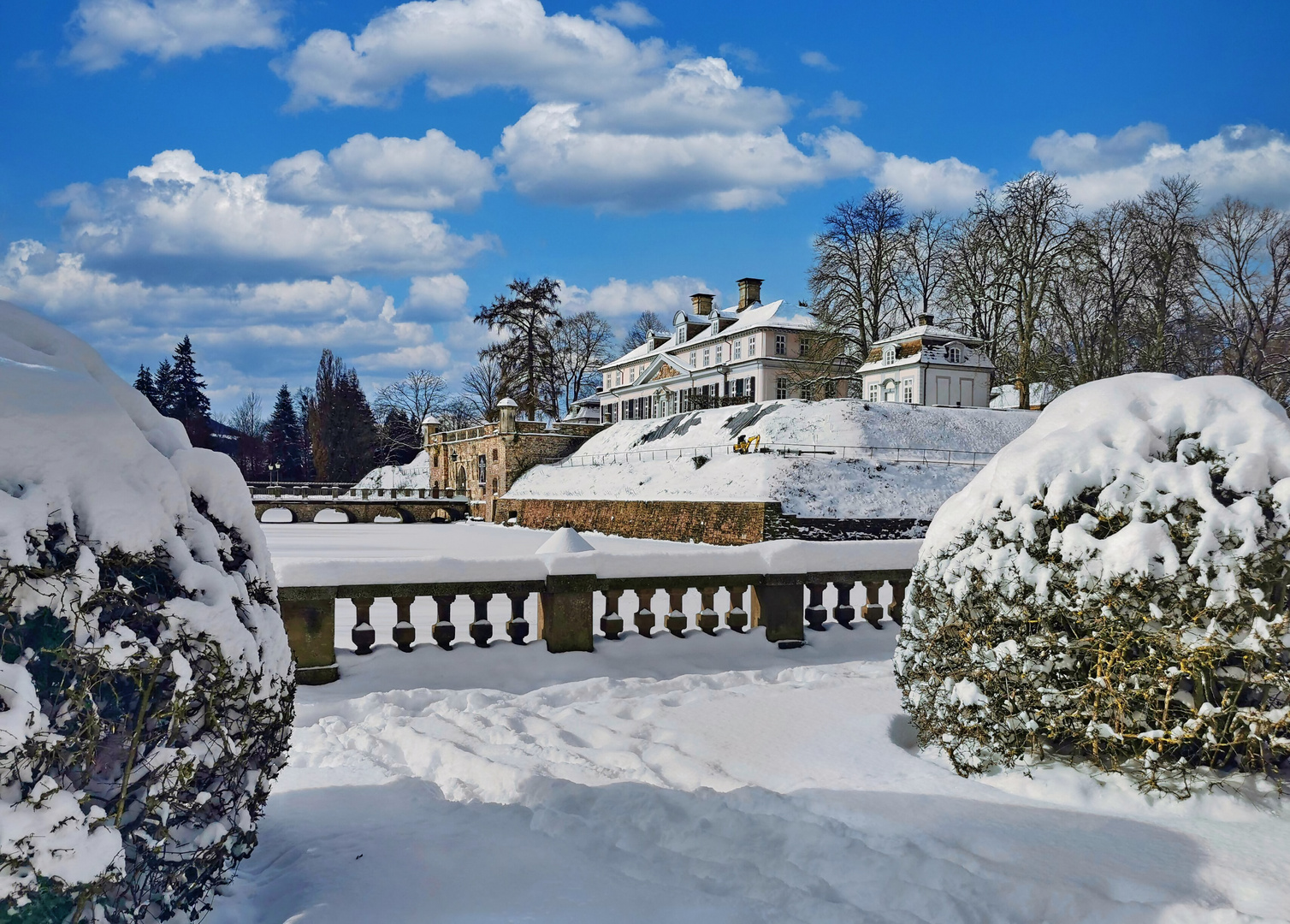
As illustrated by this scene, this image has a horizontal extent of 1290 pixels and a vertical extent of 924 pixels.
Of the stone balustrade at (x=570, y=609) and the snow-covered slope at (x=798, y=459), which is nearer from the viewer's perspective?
the stone balustrade at (x=570, y=609)

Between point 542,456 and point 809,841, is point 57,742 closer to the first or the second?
point 809,841

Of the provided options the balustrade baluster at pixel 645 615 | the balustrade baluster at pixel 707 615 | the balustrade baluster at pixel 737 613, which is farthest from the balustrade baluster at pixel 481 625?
the balustrade baluster at pixel 737 613

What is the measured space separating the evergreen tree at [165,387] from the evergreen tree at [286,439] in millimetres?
14207

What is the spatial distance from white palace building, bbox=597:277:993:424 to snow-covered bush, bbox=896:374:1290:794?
42795 mm

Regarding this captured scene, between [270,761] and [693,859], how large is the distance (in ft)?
5.07

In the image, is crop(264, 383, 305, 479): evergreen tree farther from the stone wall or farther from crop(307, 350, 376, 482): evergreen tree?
the stone wall

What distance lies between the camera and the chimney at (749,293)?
208ft

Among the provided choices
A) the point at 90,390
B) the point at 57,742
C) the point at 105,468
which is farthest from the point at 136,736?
the point at 90,390

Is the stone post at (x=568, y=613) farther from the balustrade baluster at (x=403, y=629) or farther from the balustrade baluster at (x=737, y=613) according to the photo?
the balustrade baluster at (x=737, y=613)

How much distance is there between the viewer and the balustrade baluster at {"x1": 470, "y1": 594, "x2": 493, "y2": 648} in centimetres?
726

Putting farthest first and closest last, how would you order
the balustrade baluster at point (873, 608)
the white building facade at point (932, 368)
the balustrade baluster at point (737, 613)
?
1. the white building facade at point (932, 368)
2. the balustrade baluster at point (873, 608)
3. the balustrade baluster at point (737, 613)

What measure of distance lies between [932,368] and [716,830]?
44.7m

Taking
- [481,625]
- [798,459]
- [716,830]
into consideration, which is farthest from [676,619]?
[798,459]

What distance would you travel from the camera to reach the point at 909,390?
4597 cm
